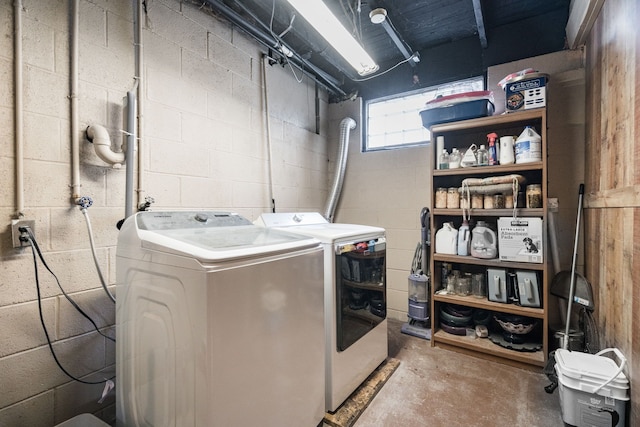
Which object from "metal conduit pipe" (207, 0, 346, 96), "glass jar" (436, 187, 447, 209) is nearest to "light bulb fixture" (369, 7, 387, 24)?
"metal conduit pipe" (207, 0, 346, 96)

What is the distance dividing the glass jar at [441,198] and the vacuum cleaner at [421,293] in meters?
0.19

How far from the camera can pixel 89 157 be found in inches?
60.7

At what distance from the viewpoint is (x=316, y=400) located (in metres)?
1.51

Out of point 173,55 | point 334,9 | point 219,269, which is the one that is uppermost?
point 334,9

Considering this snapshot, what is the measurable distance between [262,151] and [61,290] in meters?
1.74

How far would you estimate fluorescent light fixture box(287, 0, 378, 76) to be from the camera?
1.78m

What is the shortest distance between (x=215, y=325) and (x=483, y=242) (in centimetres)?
225

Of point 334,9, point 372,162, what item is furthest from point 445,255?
point 334,9

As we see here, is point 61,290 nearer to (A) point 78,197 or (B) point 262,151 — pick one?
(A) point 78,197

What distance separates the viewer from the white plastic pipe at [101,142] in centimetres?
150

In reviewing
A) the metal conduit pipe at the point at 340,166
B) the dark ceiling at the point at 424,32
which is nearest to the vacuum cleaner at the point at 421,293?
the metal conduit pipe at the point at 340,166

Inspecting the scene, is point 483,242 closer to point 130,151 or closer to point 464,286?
point 464,286

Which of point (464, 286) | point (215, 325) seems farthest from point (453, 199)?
point (215, 325)

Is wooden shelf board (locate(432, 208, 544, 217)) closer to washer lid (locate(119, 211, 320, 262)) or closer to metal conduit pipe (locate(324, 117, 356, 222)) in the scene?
metal conduit pipe (locate(324, 117, 356, 222))
